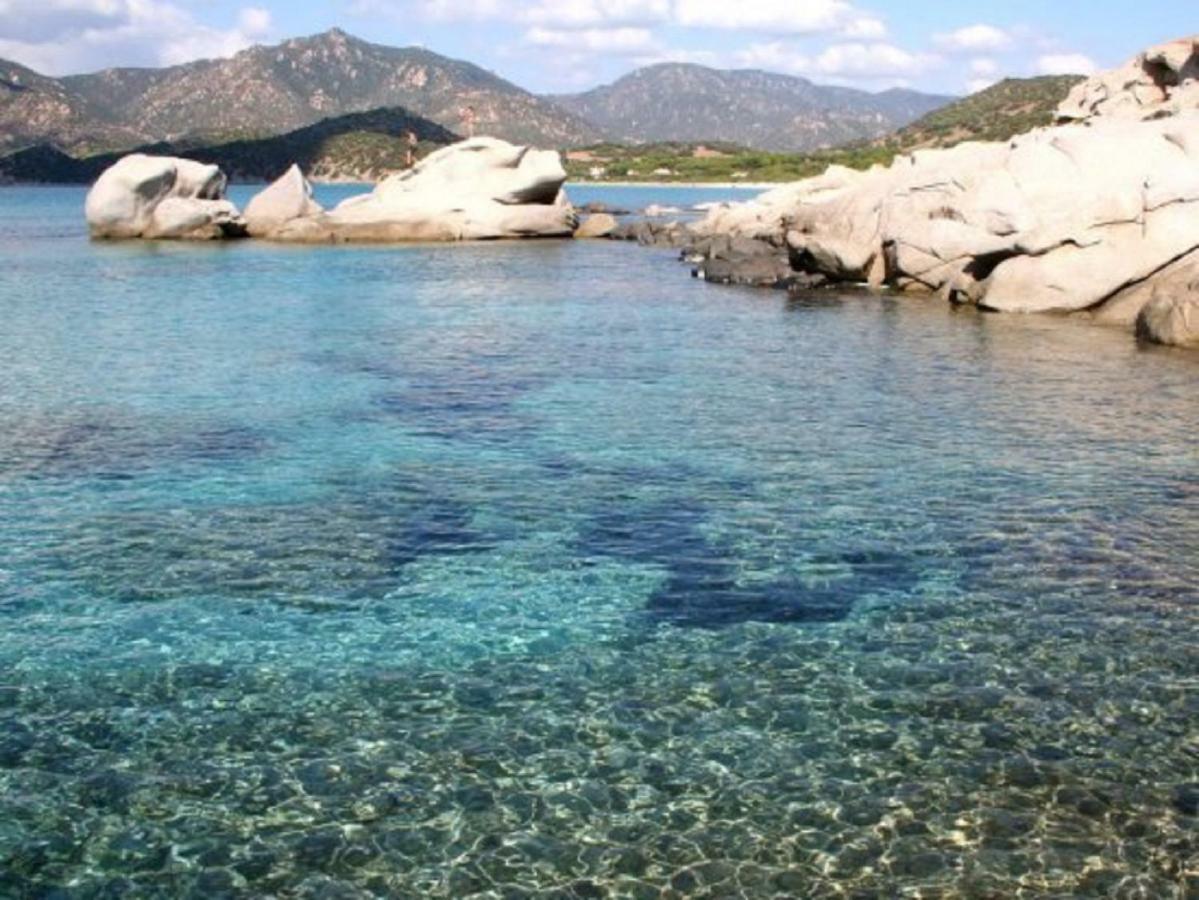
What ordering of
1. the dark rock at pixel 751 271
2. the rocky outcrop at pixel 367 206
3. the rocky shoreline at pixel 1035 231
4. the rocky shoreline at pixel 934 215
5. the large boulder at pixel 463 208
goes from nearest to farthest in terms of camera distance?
the rocky shoreline at pixel 1035 231
the rocky shoreline at pixel 934 215
the dark rock at pixel 751 271
the rocky outcrop at pixel 367 206
the large boulder at pixel 463 208

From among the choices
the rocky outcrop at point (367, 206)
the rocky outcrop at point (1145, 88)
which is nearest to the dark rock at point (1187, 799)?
the rocky outcrop at point (1145, 88)

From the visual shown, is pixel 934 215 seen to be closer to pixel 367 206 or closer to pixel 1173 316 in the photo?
pixel 1173 316

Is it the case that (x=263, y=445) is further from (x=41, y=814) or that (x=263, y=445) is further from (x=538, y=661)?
(x=41, y=814)

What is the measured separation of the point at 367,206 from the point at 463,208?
23.0 feet

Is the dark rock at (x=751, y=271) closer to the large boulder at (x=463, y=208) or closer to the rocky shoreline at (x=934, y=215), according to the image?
the rocky shoreline at (x=934, y=215)

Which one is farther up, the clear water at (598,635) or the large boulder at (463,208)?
the large boulder at (463,208)

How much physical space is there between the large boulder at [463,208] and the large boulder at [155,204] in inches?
164

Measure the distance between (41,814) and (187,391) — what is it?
19690mm

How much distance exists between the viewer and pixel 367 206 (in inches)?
3182

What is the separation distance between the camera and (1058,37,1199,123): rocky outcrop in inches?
2453

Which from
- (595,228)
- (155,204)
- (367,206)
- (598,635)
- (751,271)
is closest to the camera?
(598,635)

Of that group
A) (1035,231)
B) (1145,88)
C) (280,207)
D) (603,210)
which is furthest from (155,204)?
(1145,88)

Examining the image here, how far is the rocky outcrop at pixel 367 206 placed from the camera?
77.6 m

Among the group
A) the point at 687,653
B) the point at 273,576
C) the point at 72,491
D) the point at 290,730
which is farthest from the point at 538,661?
the point at 72,491
